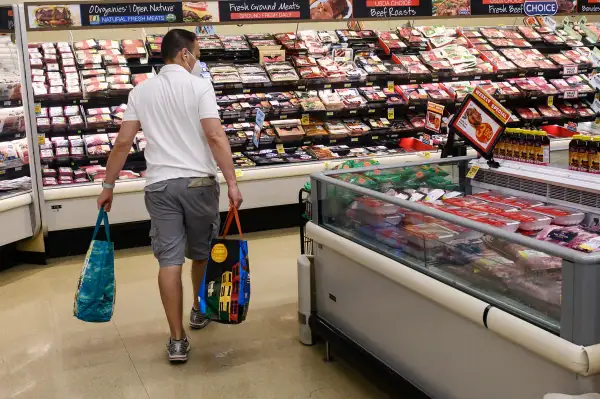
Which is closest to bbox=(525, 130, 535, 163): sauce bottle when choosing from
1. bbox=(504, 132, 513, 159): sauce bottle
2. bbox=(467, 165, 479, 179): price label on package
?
bbox=(504, 132, 513, 159): sauce bottle

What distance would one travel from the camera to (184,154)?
407cm

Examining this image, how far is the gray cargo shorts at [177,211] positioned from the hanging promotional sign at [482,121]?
1425 mm

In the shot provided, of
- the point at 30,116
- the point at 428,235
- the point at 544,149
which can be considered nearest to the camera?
the point at 428,235

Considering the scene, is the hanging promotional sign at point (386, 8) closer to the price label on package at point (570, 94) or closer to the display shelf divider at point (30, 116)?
the price label on package at point (570, 94)

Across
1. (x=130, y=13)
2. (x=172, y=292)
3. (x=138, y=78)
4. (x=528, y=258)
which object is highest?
(x=130, y=13)

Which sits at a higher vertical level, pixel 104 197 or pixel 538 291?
pixel 104 197

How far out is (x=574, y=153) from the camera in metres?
3.67

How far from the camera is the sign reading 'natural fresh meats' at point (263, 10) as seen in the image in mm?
6426

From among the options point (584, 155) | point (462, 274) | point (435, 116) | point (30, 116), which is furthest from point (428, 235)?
point (30, 116)

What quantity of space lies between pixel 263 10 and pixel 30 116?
2.15m

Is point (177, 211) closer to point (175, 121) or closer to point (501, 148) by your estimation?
point (175, 121)

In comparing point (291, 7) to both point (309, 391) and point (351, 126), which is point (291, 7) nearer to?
point (351, 126)

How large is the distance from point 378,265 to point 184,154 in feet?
4.23

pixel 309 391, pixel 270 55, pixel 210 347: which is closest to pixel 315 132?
pixel 270 55
